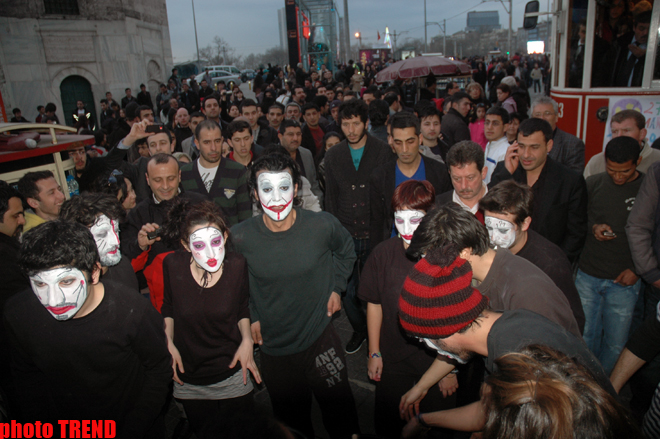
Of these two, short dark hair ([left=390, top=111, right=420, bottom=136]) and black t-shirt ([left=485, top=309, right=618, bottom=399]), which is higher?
short dark hair ([left=390, top=111, right=420, bottom=136])

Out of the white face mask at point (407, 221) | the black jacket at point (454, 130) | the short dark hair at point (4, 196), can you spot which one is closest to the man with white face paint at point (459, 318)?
the white face mask at point (407, 221)

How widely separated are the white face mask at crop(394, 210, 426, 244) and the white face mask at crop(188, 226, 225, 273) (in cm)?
117

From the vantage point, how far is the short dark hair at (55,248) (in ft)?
7.04

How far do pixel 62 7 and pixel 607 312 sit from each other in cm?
2558

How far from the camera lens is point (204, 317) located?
8.59 feet

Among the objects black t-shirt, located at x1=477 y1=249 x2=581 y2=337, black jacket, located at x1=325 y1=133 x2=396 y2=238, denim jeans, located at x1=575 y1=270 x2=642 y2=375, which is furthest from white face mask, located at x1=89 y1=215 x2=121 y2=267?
denim jeans, located at x1=575 y1=270 x2=642 y2=375

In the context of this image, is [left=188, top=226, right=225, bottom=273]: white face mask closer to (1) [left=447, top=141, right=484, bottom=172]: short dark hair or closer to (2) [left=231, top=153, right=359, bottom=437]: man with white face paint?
(2) [left=231, top=153, right=359, bottom=437]: man with white face paint

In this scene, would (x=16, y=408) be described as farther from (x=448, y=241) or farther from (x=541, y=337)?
(x=541, y=337)

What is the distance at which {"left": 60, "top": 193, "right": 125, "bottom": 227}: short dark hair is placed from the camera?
2.85 m

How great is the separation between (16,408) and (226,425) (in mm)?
2069

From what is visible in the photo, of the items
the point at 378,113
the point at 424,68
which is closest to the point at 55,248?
the point at 378,113

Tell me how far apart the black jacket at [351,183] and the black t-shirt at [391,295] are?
1.82 meters

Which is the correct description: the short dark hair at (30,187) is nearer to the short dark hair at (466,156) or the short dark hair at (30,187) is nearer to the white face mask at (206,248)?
the white face mask at (206,248)

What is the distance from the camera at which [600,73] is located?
705cm
